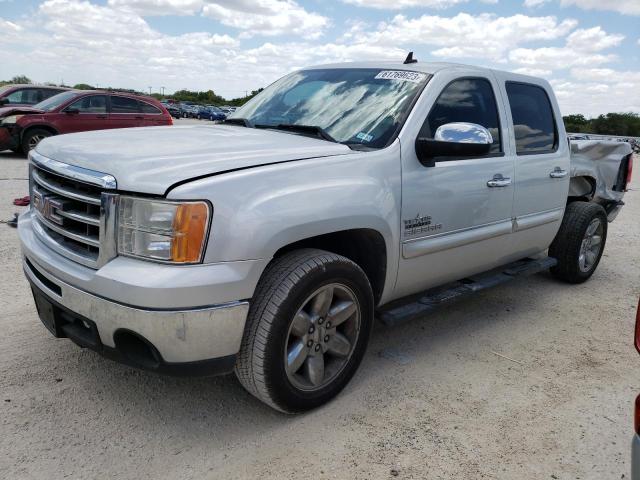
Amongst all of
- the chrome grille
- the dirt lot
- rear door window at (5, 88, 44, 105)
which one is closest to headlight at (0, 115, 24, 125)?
rear door window at (5, 88, 44, 105)

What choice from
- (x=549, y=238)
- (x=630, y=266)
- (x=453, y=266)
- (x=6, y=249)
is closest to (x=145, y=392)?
(x=453, y=266)

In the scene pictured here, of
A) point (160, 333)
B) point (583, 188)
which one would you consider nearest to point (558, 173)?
point (583, 188)

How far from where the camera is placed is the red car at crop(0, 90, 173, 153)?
11.6 meters

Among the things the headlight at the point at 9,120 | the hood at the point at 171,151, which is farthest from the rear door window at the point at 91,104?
the hood at the point at 171,151

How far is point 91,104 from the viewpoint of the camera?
12.1m

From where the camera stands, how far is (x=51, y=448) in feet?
8.30

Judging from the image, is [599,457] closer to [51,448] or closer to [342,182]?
[342,182]

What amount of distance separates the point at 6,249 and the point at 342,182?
3850mm

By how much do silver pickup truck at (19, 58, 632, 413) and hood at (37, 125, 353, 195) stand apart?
0.01 metres

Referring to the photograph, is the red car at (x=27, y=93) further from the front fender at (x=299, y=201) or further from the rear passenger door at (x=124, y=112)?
the front fender at (x=299, y=201)

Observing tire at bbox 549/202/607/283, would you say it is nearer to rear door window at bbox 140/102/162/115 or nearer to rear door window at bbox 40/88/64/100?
rear door window at bbox 140/102/162/115

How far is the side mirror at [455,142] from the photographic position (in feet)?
10.2

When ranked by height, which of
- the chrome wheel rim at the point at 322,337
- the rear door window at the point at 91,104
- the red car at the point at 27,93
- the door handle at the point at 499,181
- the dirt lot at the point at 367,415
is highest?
the red car at the point at 27,93

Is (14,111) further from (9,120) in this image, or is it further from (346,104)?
(346,104)
